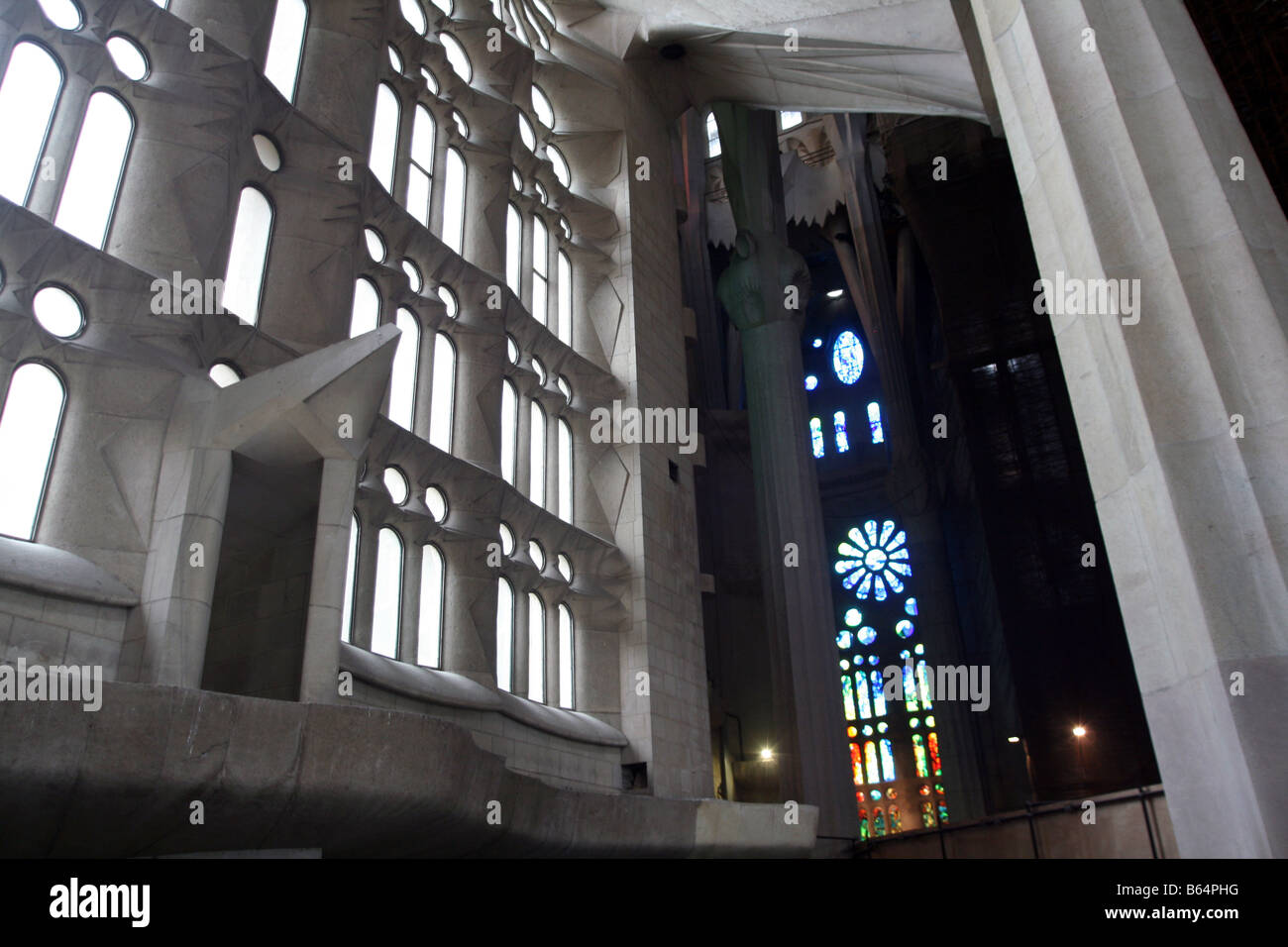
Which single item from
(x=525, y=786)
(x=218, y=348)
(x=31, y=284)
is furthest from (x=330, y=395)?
(x=525, y=786)

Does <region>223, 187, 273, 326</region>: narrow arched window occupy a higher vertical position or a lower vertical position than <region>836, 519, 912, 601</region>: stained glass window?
lower

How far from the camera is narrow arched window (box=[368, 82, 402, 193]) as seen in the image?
13492mm

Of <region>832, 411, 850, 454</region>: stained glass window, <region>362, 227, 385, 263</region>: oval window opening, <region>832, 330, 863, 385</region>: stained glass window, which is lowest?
<region>362, 227, 385, 263</region>: oval window opening

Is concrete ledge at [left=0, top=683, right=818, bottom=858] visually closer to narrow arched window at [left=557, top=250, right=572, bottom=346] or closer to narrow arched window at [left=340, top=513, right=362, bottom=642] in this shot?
narrow arched window at [left=340, top=513, right=362, bottom=642]

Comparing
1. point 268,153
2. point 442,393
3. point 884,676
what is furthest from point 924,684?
point 268,153

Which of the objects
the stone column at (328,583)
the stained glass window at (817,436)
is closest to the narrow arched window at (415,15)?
the stone column at (328,583)

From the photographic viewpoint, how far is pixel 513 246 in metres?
16.5

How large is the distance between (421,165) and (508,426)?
4042mm

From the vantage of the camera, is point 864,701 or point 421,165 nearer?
point 421,165

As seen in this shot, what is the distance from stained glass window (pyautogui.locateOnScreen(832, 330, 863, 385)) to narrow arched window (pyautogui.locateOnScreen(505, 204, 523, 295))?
21745 millimetres

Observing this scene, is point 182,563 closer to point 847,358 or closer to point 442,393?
point 442,393

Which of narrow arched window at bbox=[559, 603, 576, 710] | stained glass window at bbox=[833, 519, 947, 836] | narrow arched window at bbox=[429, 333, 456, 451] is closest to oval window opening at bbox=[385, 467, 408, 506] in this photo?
narrow arched window at bbox=[429, 333, 456, 451]

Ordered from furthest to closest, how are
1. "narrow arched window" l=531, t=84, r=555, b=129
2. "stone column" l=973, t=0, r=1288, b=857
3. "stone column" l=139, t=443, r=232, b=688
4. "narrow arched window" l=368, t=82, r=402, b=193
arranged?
"narrow arched window" l=531, t=84, r=555, b=129
"narrow arched window" l=368, t=82, r=402, b=193
"stone column" l=139, t=443, r=232, b=688
"stone column" l=973, t=0, r=1288, b=857

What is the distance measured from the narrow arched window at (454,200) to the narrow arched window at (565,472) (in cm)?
346
